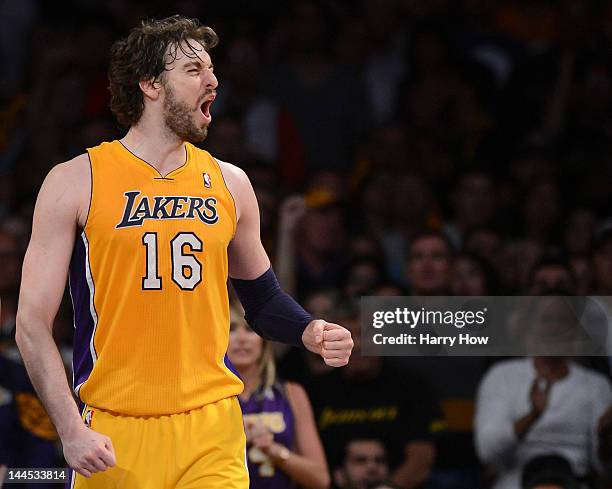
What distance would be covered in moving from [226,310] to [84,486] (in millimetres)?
624

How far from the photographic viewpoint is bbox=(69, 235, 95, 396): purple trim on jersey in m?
3.45

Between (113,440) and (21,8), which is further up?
(21,8)

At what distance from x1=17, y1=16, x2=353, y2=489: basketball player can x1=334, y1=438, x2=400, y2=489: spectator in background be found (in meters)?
1.91

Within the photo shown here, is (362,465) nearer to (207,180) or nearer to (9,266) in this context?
(9,266)

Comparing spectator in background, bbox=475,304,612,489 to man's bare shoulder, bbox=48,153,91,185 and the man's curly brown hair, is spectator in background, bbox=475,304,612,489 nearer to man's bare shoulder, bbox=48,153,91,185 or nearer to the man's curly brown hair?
the man's curly brown hair

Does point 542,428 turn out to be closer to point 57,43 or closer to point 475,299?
point 475,299

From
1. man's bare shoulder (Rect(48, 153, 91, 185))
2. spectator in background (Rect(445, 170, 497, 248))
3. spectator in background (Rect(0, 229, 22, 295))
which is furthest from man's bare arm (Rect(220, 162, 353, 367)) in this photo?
Result: spectator in background (Rect(445, 170, 497, 248))

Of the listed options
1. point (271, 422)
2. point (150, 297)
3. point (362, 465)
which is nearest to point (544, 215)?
point (362, 465)

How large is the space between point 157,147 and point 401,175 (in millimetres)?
3587

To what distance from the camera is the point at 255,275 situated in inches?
148

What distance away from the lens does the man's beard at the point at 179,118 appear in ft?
11.7

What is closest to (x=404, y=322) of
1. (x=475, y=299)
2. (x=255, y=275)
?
(x=475, y=299)

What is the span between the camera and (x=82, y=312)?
3.47 metres

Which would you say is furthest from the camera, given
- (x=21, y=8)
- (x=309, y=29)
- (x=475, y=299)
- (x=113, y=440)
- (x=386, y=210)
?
(x=21, y=8)
